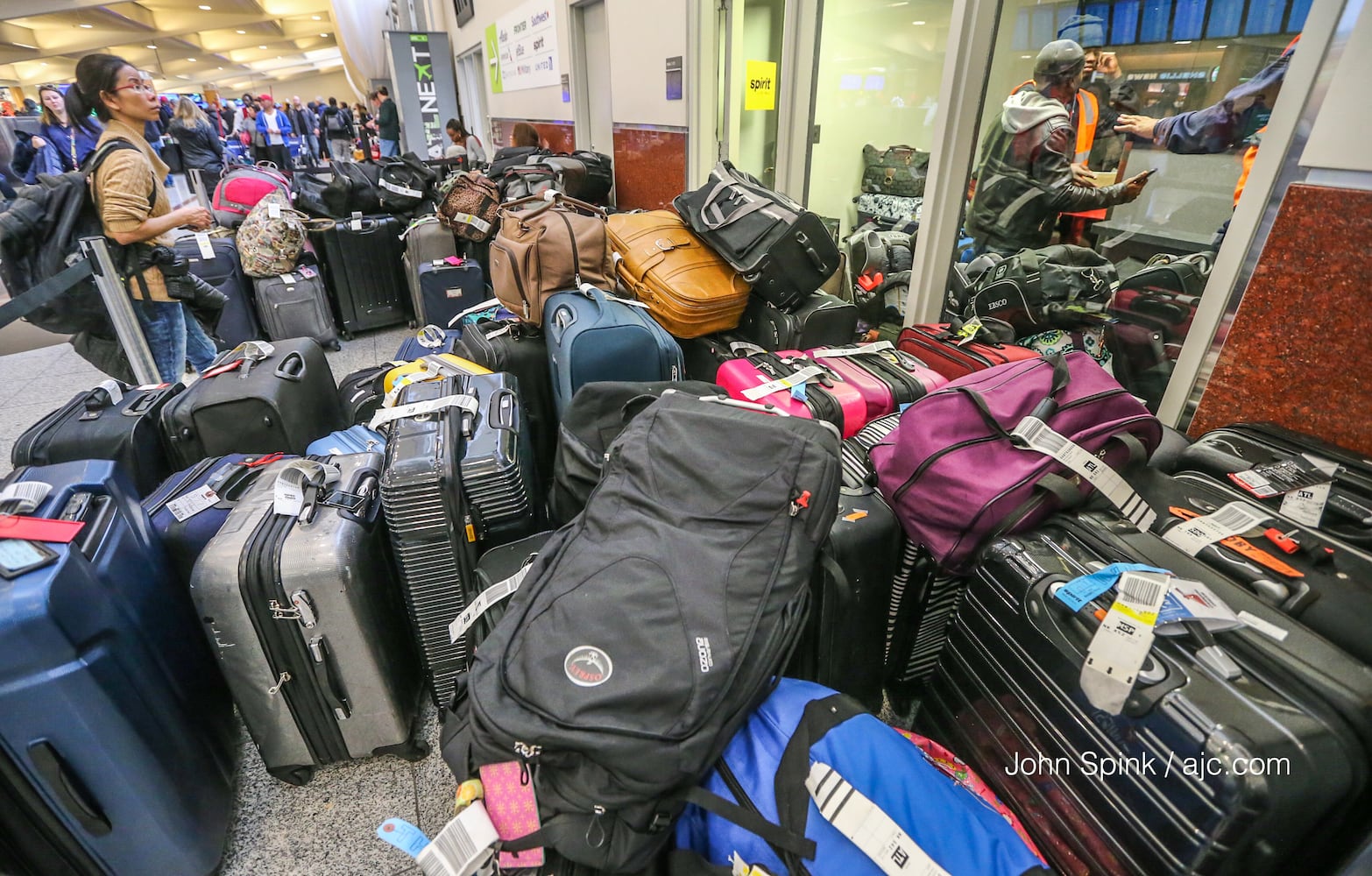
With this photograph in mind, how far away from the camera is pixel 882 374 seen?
77.5 inches

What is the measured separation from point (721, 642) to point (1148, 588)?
0.67m

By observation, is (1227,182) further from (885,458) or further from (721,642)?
(721,642)

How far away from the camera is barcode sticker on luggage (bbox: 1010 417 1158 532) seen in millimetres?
1168

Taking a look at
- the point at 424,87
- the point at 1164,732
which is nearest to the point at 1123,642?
the point at 1164,732

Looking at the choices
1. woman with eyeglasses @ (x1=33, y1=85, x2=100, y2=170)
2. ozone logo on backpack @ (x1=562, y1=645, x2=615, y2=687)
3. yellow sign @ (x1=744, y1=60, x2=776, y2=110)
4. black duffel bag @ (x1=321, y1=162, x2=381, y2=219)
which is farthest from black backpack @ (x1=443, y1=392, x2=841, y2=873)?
woman with eyeglasses @ (x1=33, y1=85, x2=100, y2=170)

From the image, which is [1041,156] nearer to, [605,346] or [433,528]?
[605,346]

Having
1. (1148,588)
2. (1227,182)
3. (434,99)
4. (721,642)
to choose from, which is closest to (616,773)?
(721,642)

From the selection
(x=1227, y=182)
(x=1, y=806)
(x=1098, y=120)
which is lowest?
(x=1, y=806)

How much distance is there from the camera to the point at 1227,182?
2.24 metres

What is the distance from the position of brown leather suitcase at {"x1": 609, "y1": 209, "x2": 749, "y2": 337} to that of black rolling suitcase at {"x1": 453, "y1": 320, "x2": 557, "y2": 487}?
507 millimetres

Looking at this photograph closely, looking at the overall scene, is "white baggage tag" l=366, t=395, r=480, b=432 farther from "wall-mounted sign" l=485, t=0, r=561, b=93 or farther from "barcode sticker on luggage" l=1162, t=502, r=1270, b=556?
"wall-mounted sign" l=485, t=0, r=561, b=93

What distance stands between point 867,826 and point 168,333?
348 centimetres

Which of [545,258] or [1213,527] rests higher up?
[545,258]

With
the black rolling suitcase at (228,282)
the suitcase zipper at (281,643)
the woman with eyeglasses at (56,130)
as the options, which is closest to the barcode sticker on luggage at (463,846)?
the suitcase zipper at (281,643)
